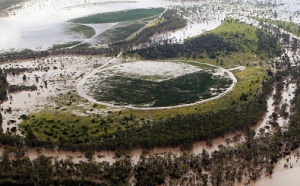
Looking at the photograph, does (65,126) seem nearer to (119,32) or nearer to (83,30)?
(119,32)

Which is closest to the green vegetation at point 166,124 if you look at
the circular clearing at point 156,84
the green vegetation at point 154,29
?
the circular clearing at point 156,84

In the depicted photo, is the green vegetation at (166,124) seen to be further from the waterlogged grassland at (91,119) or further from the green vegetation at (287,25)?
the green vegetation at (287,25)

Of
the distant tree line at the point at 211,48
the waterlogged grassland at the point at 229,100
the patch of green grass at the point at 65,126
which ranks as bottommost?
the patch of green grass at the point at 65,126

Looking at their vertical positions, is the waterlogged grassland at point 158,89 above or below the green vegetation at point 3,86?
below

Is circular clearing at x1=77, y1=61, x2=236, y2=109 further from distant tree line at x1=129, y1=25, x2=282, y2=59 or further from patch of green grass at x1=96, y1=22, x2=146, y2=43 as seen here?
patch of green grass at x1=96, y1=22, x2=146, y2=43

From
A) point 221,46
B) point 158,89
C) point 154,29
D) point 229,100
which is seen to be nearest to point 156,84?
point 158,89

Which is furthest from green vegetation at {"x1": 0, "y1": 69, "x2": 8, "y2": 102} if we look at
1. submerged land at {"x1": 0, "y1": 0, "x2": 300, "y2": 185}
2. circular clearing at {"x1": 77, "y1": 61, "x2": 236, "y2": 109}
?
circular clearing at {"x1": 77, "y1": 61, "x2": 236, "y2": 109}
